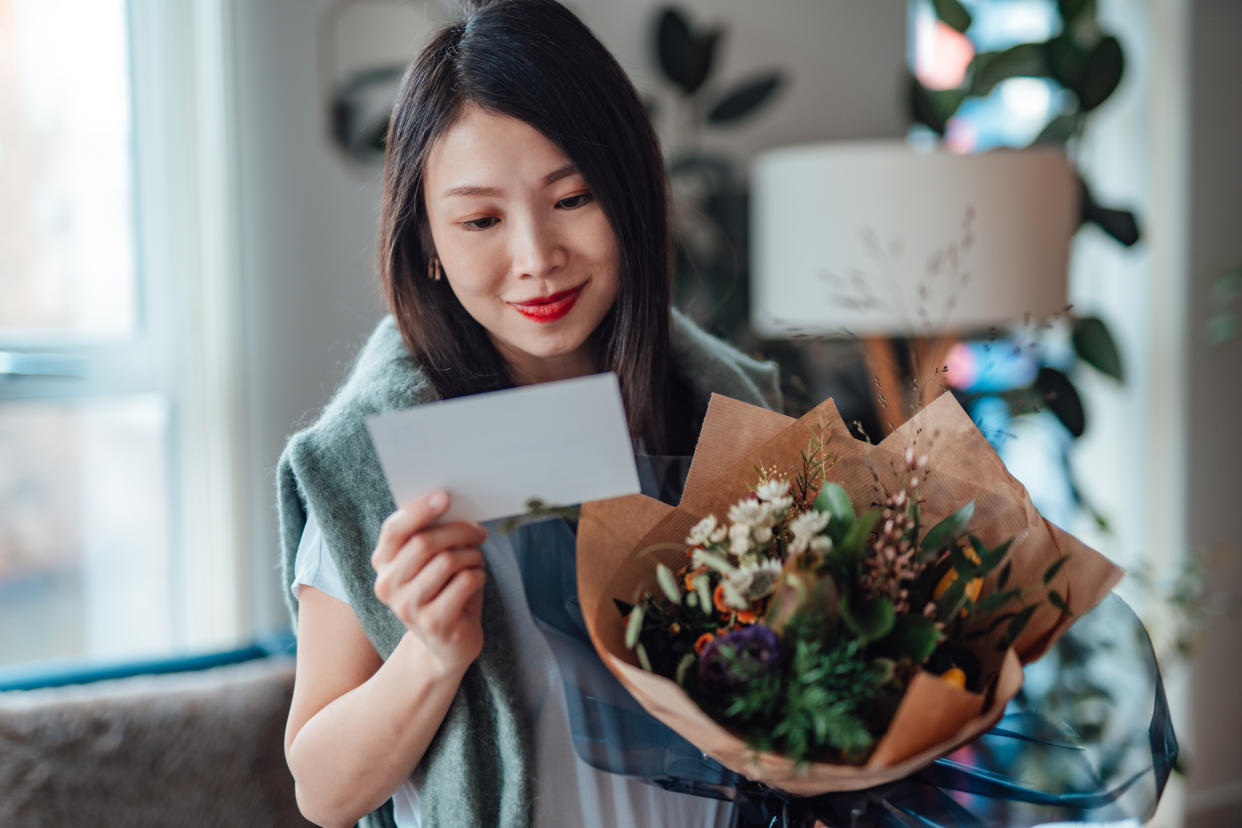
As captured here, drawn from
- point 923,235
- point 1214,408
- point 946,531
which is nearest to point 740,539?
point 946,531

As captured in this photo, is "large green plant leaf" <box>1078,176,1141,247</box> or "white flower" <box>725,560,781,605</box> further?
"large green plant leaf" <box>1078,176,1141,247</box>

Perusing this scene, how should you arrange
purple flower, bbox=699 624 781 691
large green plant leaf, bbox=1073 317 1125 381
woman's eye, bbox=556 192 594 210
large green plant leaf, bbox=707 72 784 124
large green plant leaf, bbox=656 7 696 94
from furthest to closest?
large green plant leaf, bbox=707 72 784 124 < large green plant leaf, bbox=656 7 696 94 < large green plant leaf, bbox=1073 317 1125 381 < woman's eye, bbox=556 192 594 210 < purple flower, bbox=699 624 781 691

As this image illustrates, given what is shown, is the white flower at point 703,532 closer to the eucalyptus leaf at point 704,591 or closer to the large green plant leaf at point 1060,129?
the eucalyptus leaf at point 704,591

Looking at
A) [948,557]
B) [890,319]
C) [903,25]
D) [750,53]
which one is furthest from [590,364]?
[903,25]

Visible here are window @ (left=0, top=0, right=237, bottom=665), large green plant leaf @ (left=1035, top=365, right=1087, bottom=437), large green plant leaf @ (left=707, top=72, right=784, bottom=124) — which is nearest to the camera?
window @ (left=0, top=0, right=237, bottom=665)

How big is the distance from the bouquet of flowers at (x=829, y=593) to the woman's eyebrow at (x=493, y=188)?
248mm

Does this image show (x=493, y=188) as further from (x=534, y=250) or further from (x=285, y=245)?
(x=285, y=245)

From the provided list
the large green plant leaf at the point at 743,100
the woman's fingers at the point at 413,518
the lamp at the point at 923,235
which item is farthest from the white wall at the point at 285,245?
the woman's fingers at the point at 413,518

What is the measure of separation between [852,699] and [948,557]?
14 cm

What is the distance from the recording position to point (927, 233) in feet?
6.30

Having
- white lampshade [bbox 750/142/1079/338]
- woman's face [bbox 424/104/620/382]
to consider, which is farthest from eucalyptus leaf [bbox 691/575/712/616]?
white lampshade [bbox 750/142/1079/338]

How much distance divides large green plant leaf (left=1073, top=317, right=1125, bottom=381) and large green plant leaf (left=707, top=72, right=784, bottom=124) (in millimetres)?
934

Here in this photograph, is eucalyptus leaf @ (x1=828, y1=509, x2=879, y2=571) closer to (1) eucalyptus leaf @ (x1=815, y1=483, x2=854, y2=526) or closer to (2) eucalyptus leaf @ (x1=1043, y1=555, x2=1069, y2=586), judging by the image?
(1) eucalyptus leaf @ (x1=815, y1=483, x2=854, y2=526)

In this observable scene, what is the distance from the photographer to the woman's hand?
66cm
